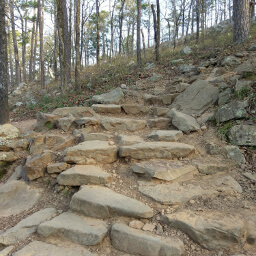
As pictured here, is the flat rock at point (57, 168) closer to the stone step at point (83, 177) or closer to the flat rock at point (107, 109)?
the stone step at point (83, 177)

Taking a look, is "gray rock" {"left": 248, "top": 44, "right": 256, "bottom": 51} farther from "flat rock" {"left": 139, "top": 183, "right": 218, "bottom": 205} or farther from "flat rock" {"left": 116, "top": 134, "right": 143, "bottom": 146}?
"flat rock" {"left": 139, "top": 183, "right": 218, "bottom": 205}

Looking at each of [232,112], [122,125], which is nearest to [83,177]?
[122,125]

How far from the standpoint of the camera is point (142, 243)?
87.9 inches

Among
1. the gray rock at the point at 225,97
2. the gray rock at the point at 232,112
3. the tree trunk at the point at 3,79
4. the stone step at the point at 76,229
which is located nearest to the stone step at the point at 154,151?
the gray rock at the point at 232,112

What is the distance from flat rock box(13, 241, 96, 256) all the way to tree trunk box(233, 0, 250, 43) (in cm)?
857

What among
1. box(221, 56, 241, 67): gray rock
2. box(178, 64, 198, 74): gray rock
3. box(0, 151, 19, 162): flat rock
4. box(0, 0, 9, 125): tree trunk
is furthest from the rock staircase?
box(178, 64, 198, 74): gray rock

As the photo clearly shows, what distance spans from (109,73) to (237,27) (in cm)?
528

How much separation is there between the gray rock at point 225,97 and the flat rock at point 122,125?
6.23ft

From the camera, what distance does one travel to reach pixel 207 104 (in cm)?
539

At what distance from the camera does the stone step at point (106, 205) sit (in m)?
2.56

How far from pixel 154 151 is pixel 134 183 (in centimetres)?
75

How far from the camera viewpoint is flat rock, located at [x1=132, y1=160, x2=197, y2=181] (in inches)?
126

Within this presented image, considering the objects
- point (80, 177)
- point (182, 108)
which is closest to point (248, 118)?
point (182, 108)

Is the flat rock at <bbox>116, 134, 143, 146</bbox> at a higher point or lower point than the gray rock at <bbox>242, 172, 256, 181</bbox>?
higher
